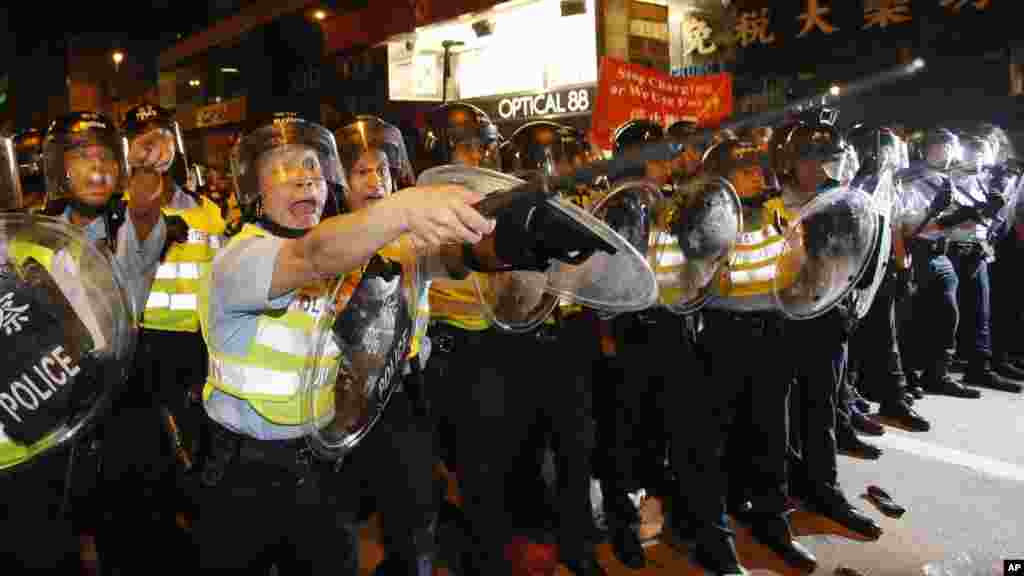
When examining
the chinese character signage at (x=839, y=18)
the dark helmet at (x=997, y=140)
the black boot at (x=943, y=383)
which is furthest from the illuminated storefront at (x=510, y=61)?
the black boot at (x=943, y=383)

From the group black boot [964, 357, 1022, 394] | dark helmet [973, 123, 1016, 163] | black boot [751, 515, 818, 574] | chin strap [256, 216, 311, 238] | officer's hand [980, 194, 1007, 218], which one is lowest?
black boot [751, 515, 818, 574]

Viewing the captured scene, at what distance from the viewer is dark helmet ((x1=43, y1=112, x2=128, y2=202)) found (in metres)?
3.56

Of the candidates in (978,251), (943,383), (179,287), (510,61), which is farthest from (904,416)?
(510,61)

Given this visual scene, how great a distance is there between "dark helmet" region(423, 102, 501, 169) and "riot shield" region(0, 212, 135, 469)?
2.13m

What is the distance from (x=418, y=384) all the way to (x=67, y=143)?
183cm

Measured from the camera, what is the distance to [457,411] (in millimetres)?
3842

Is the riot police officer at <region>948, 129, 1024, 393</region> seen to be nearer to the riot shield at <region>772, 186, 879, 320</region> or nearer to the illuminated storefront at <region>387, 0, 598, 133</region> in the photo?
the riot shield at <region>772, 186, 879, 320</region>

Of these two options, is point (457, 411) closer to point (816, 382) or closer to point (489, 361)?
point (489, 361)

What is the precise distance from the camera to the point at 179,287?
4.00 metres

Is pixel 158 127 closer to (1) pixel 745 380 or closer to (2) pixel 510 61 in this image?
(1) pixel 745 380

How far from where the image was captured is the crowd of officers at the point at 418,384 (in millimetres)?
2529

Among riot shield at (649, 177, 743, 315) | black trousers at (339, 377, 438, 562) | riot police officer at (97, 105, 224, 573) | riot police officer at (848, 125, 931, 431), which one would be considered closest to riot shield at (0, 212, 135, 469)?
black trousers at (339, 377, 438, 562)

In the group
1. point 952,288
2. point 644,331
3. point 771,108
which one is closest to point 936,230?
point 952,288

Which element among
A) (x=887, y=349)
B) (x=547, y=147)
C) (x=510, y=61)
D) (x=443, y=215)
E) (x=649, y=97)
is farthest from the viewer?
(x=510, y=61)
